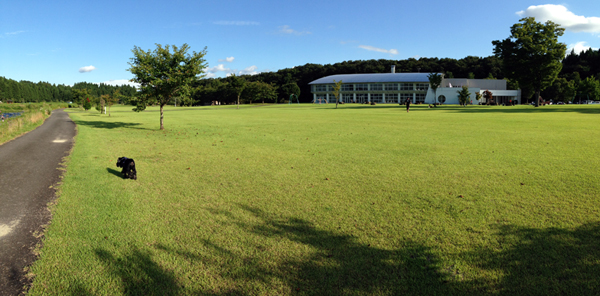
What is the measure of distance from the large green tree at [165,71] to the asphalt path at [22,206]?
9.06m

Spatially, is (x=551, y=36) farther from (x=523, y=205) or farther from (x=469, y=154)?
(x=523, y=205)

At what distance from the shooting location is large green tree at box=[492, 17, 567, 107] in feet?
173

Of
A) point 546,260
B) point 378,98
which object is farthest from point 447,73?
point 546,260

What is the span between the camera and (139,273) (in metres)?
3.85

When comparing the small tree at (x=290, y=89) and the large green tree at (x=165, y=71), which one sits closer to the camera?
the large green tree at (x=165, y=71)

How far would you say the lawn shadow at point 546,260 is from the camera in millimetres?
3436

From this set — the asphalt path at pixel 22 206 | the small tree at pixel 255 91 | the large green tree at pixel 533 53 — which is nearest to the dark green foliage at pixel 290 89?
the small tree at pixel 255 91

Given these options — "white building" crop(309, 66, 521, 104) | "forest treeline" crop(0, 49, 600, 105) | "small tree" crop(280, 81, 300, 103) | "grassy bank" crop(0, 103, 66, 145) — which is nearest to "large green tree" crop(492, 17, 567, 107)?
"white building" crop(309, 66, 521, 104)

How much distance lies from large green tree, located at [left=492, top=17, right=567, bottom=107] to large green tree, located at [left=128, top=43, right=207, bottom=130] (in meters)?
56.2

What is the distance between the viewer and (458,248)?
429 centimetres

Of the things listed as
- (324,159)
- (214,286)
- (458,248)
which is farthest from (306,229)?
(324,159)

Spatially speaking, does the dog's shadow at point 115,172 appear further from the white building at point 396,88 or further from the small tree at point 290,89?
the small tree at point 290,89

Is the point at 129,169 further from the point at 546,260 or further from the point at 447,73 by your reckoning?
the point at 447,73

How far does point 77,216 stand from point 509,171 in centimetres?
980
